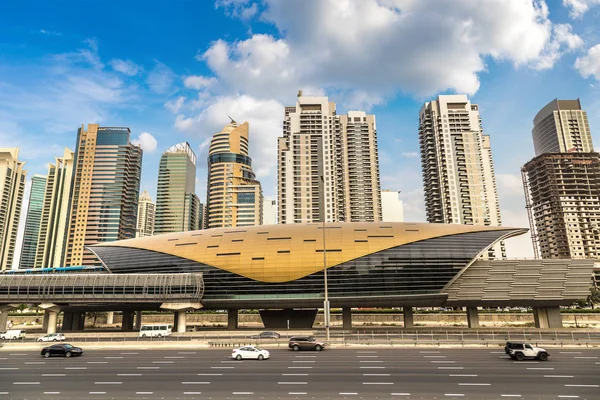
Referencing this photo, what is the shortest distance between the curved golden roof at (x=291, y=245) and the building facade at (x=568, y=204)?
13047 cm

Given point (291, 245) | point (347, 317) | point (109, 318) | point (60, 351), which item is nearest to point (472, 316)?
point (347, 317)

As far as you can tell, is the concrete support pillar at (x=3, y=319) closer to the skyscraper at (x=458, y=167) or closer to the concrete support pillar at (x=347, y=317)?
the concrete support pillar at (x=347, y=317)

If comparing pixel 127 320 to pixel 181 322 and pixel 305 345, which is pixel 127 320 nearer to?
pixel 181 322

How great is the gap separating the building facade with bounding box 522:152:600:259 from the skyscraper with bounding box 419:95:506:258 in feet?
129

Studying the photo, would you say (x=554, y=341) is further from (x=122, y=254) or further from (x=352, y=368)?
(x=122, y=254)

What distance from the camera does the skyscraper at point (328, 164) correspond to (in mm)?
163000

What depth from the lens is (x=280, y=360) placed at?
→ 35.7 metres

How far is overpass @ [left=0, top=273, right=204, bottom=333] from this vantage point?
247ft

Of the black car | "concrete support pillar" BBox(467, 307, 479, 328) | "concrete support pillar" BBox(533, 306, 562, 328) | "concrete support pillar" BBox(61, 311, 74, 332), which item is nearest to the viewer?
the black car

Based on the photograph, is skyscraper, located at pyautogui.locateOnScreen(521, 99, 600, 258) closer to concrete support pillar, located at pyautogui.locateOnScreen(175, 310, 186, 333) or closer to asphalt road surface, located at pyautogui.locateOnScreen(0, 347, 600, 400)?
asphalt road surface, located at pyautogui.locateOnScreen(0, 347, 600, 400)

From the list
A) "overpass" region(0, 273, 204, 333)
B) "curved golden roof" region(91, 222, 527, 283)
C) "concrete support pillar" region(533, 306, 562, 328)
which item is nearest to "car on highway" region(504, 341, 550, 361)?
"curved golden roof" region(91, 222, 527, 283)

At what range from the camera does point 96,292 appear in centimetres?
7662

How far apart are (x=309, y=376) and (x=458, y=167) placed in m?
161

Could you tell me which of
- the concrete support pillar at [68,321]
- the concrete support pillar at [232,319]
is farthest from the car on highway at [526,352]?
the concrete support pillar at [68,321]
